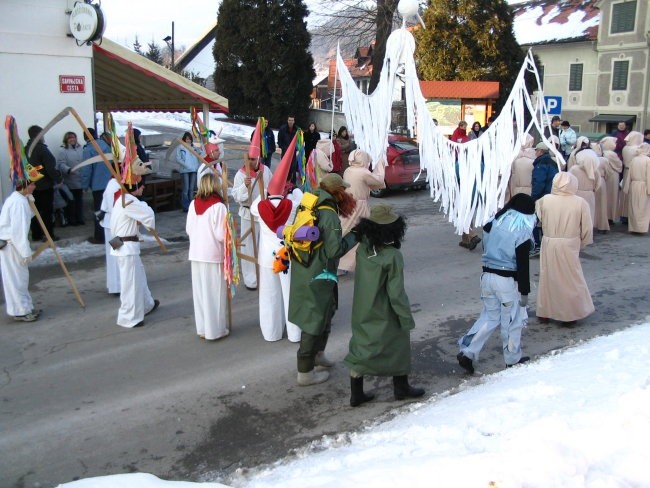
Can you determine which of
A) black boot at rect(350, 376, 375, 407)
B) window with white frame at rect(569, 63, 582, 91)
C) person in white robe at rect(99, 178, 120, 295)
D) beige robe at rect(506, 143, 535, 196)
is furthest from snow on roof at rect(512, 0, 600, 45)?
black boot at rect(350, 376, 375, 407)

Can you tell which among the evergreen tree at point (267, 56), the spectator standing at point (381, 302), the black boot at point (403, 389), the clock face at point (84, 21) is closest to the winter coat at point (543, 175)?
the black boot at point (403, 389)

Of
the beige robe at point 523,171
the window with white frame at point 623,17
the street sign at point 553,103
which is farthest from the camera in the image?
the window with white frame at point 623,17

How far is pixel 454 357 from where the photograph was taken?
19.6 ft

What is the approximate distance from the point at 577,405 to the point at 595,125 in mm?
32998

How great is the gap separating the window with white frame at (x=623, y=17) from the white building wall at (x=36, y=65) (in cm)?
2983

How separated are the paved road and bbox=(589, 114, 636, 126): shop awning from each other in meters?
25.8

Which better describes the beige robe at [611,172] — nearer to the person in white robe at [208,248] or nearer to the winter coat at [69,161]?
the person in white robe at [208,248]

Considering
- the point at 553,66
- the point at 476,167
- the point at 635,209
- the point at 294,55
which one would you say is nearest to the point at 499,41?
the point at 294,55

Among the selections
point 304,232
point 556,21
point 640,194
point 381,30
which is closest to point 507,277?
point 304,232

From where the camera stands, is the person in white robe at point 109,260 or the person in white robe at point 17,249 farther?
the person in white robe at point 109,260

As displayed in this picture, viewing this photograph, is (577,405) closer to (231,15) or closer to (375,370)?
(375,370)

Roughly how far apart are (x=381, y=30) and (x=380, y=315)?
783 inches

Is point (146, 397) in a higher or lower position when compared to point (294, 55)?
lower

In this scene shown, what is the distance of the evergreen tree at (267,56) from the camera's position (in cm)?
2714
